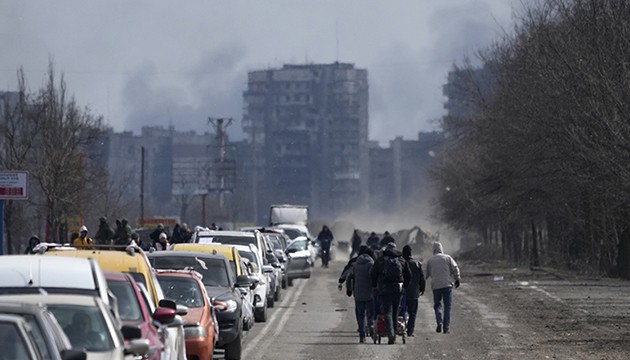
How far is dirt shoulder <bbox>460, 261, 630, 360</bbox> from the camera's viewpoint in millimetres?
26703

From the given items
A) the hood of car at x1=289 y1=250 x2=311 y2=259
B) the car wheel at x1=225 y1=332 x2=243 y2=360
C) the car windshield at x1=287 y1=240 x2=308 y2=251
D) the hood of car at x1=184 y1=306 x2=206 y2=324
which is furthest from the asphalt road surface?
the hood of car at x1=184 y1=306 x2=206 y2=324

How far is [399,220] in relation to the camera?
7254 inches

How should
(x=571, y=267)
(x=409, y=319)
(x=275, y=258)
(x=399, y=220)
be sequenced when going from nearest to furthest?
(x=409, y=319) < (x=275, y=258) < (x=571, y=267) < (x=399, y=220)

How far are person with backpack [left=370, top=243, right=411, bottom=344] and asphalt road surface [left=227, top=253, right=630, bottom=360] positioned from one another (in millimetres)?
458

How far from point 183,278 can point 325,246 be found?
50.9 meters

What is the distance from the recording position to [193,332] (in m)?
20.2

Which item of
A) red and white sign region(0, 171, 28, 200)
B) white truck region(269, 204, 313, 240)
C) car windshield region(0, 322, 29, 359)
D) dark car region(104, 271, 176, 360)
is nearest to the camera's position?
car windshield region(0, 322, 29, 359)

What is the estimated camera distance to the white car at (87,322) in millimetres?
12805

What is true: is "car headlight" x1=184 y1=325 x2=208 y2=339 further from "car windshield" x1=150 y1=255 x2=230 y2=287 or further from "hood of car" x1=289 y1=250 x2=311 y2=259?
"hood of car" x1=289 y1=250 x2=311 y2=259

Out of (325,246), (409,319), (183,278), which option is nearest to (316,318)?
(409,319)

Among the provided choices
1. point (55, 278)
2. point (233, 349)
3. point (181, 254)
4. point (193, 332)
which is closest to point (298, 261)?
point (181, 254)

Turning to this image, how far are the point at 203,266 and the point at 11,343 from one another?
15.6 meters

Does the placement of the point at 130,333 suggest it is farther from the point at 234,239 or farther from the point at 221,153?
the point at 221,153

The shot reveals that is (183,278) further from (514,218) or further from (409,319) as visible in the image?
(514,218)
